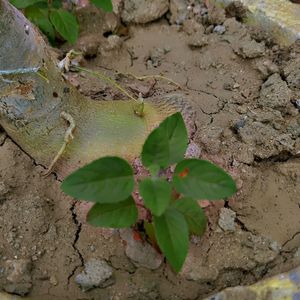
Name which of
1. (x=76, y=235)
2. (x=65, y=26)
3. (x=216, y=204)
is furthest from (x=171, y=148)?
(x=65, y=26)

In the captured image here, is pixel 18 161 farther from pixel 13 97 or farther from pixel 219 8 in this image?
pixel 219 8

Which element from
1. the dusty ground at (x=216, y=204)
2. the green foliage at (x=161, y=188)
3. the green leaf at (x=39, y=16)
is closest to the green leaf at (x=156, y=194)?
the green foliage at (x=161, y=188)

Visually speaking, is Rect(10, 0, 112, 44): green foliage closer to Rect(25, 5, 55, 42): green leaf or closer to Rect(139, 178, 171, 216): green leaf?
Rect(25, 5, 55, 42): green leaf

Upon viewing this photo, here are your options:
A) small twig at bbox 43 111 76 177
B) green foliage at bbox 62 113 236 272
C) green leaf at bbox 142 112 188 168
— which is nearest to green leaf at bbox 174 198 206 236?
green foliage at bbox 62 113 236 272

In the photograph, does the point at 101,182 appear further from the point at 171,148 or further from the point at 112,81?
the point at 112,81

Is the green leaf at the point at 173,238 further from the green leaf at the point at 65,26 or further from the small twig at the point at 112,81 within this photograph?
the green leaf at the point at 65,26

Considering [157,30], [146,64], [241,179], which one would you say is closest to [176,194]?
[241,179]
